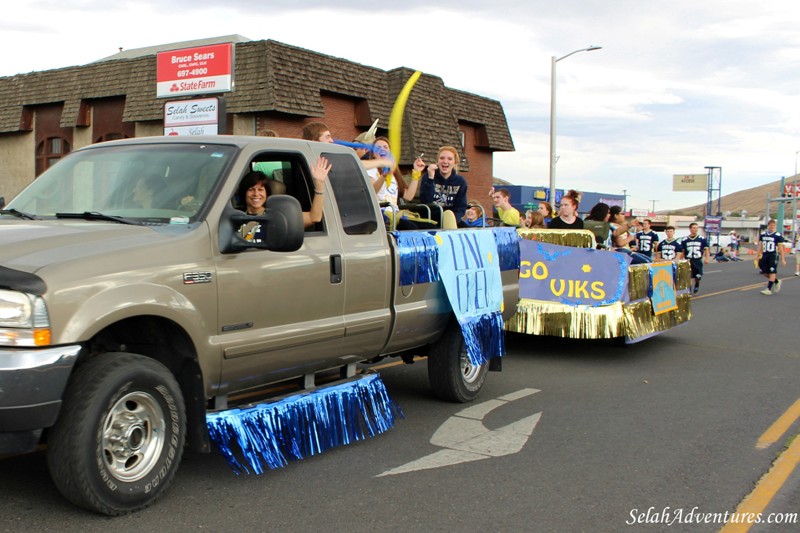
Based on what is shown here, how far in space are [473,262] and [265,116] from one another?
17.2 meters

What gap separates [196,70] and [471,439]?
13.6m

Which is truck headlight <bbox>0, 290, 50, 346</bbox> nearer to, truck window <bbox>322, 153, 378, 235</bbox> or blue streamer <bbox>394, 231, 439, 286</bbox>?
truck window <bbox>322, 153, 378, 235</bbox>

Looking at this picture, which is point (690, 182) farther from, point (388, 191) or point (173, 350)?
point (173, 350)

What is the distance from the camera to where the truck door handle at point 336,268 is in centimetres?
532

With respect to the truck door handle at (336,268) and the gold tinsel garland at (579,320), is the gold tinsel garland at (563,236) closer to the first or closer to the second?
the gold tinsel garland at (579,320)

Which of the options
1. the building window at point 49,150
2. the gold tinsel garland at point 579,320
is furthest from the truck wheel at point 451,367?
the building window at point 49,150

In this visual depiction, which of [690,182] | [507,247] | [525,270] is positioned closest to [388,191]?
[507,247]

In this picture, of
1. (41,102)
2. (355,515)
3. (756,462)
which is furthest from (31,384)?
(41,102)

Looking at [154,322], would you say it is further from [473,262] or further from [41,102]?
[41,102]

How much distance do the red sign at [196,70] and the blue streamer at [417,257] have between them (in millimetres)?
11774

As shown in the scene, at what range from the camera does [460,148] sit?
32156 millimetres

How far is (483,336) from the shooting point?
7.05m

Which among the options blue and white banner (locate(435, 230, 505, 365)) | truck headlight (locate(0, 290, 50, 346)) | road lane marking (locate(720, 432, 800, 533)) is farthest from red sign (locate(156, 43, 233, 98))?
truck headlight (locate(0, 290, 50, 346))

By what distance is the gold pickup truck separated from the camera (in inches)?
149
